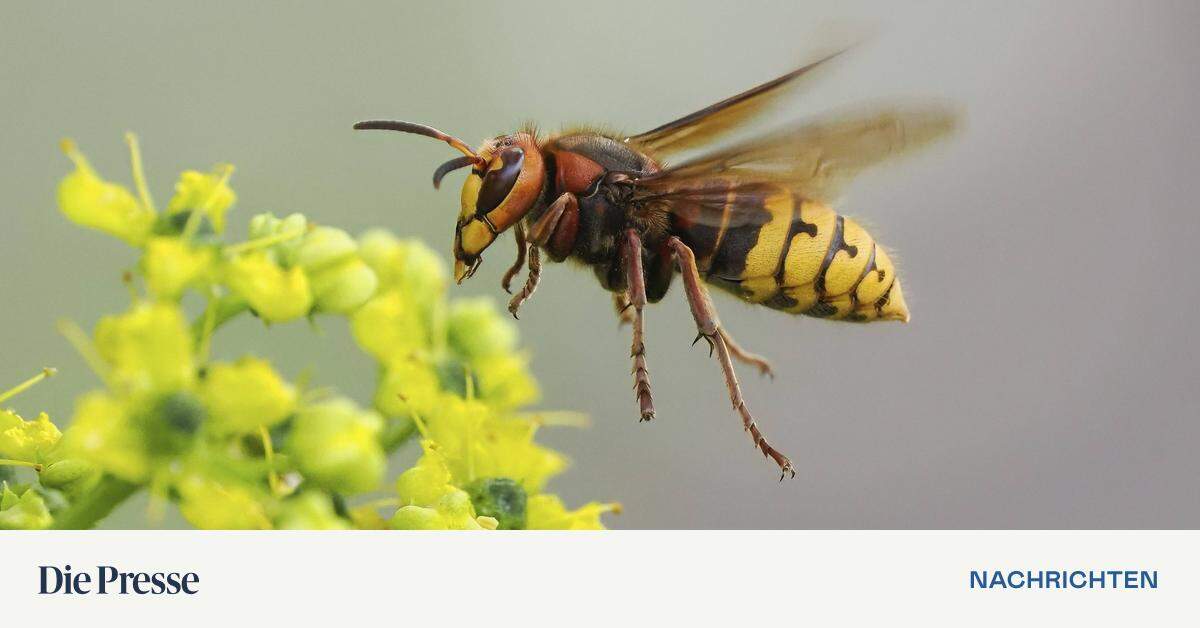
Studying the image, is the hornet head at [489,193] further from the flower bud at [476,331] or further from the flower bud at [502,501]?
the flower bud at [502,501]

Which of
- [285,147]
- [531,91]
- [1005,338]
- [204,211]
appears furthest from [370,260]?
[1005,338]

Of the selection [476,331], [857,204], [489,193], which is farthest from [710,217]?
[857,204]

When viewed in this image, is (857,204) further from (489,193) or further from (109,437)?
(109,437)

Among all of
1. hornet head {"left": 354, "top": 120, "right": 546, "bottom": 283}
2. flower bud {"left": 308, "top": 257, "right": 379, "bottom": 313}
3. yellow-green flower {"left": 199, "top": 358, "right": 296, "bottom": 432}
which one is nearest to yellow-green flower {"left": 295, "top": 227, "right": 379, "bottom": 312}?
flower bud {"left": 308, "top": 257, "right": 379, "bottom": 313}

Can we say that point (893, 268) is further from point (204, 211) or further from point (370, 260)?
point (204, 211)

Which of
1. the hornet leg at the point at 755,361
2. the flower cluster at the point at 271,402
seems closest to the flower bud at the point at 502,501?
the flower cluster at the point at 271,402

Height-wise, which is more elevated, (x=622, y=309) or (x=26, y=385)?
(x=622, y=309)
